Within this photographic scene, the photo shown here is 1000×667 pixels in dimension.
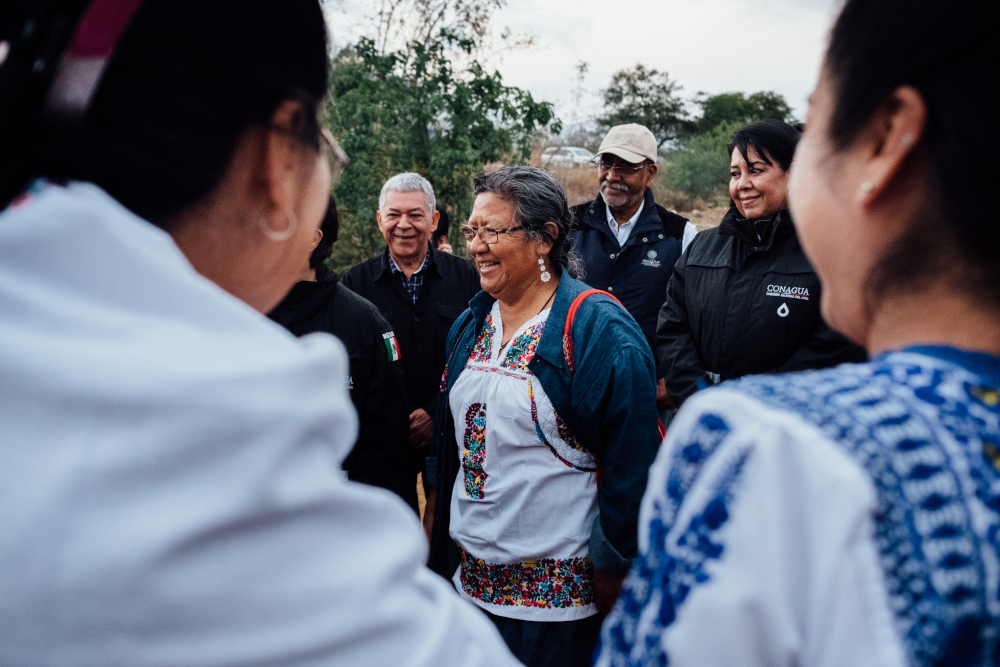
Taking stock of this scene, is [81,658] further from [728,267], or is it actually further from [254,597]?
[728,267]

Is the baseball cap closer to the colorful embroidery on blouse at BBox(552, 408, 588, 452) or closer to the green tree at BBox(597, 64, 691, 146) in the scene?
the colorful embroidery on blouse at BBox(552, 408, 588, 452)

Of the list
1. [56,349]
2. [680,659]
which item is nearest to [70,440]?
[56,349]

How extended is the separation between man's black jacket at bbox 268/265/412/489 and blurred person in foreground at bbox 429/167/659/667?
0.61 m

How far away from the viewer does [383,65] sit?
892cm

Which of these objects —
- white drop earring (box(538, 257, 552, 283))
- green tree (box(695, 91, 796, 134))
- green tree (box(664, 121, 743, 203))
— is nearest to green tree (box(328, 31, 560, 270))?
white drop earring (box(538, 257, 552, 283))

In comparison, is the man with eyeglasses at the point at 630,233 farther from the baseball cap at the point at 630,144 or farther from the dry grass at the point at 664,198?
the dry grass at the point at 664,198

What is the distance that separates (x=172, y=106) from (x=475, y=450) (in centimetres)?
211

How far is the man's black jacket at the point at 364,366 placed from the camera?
3207 mm

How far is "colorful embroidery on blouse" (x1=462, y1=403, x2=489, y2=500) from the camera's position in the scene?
8.74ft

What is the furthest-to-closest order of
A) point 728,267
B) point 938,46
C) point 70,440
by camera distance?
point 728,267
point 938,46
point 70,440

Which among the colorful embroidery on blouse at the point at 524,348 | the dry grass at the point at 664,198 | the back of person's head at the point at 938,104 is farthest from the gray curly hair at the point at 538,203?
the dry grass at the point at 664,198

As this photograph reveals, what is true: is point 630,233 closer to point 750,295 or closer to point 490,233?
point 750,295

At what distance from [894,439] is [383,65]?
9186 mm

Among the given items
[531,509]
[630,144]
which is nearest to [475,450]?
[531,509]
